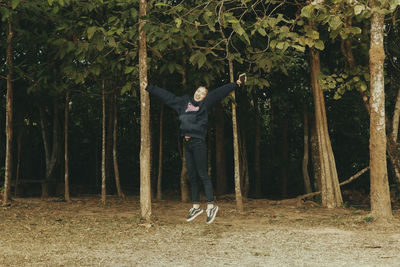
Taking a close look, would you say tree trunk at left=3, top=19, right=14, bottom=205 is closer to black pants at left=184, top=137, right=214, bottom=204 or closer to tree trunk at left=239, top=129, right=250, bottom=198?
black pants at left=184, top=137, right=214, bottom=204

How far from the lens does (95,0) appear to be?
29.2 ft

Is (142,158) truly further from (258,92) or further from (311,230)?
(258,92)

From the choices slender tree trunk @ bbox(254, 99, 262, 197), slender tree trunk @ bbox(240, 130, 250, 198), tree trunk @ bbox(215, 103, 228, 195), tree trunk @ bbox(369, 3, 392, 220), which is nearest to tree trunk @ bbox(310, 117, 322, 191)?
slender tree trunk @ bbox(240, 130, 250, 198)

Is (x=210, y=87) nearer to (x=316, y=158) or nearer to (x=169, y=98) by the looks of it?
(x=316, y=158)

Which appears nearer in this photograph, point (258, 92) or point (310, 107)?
point (310, 107)

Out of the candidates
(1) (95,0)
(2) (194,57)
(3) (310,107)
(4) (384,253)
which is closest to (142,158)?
(2) (194,57)

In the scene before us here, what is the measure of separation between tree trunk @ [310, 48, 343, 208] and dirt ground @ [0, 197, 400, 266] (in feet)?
2.28

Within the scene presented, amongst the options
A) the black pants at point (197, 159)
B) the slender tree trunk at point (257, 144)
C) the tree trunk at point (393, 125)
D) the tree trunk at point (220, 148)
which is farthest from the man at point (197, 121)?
the slender tree trunk at point (257, 144)

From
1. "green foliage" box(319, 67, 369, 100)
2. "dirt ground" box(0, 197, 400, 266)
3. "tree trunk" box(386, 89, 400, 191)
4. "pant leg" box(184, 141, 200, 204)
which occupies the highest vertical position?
"green foliage" box(319, 67, 369, 100)

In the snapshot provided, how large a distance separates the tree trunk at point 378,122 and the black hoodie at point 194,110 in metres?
2.51

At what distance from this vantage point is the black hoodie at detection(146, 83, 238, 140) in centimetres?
761

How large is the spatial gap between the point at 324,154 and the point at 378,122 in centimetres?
290

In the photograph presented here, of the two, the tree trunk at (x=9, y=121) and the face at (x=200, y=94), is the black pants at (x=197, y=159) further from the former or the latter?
the tree trunk at (x=9, y=121)

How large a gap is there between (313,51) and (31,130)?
9.72 metres
